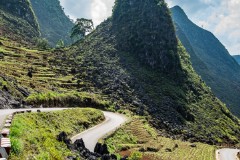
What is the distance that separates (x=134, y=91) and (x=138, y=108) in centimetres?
1370

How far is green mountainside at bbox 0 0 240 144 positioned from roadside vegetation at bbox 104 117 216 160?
13.8m

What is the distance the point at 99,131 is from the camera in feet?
209

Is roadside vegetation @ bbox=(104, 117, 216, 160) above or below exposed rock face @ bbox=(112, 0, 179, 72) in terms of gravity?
below

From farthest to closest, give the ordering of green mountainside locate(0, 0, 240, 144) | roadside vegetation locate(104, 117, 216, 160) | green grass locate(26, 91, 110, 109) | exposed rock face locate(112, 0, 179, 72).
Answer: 1. exposed rock face locate(112, 0, 179, 72)
2. green mountainside locate(0, 0, 240, 144)
3. green grass locate(26, 91, 110, 109)
4. roadside vegetation locate(104, 117, 216, 160)

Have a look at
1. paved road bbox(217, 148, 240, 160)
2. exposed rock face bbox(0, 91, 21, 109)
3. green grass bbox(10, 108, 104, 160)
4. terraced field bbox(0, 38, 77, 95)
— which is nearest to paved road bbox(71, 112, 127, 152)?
green grass bbox(10, 108, 104, 160)

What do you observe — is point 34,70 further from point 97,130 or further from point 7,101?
point 7,101

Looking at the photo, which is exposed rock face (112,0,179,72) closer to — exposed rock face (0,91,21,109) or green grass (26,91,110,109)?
green grass (26,91,110,109)

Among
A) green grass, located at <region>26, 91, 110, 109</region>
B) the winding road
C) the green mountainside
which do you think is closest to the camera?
the winding road

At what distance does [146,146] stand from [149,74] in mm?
72648

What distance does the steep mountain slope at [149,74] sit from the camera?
111m

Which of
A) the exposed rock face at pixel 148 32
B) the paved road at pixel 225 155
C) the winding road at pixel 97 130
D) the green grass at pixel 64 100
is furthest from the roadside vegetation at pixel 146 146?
the exposed rock face at pixel 148 32

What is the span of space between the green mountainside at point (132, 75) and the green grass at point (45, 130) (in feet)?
29.1

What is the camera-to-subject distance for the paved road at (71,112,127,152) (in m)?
52.3

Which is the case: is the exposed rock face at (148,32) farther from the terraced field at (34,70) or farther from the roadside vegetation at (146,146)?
the roadside vegetation at (146,146)
